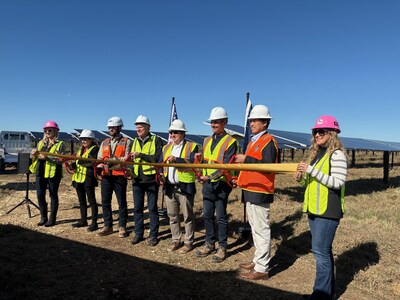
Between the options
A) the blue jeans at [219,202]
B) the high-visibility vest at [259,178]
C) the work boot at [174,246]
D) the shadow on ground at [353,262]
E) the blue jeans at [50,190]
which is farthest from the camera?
the blue jeans at [50,190]

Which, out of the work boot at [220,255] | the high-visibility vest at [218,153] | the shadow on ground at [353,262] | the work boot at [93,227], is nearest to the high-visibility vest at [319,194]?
the shadow on ground at [353,262]

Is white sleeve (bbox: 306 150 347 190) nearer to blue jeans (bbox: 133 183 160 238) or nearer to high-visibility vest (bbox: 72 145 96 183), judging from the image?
blue jeans (bbox: 133 183 160 238)

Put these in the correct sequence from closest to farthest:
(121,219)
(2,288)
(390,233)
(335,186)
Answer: (335,186), (2,288), (121,219), (390,233)

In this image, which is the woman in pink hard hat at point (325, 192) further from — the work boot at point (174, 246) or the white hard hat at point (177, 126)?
the work boot at point (174, 246)

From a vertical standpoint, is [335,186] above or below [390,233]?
above

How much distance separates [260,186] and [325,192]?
94 centimetres

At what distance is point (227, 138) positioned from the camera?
4.95 meters

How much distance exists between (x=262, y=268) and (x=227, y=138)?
6.25 ft

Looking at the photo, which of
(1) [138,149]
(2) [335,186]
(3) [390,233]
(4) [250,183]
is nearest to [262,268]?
(4) [250,183]

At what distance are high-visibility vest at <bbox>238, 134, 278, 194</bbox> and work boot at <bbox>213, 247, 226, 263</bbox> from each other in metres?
1.30

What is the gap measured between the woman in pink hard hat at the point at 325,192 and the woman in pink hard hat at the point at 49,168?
16.5 feet

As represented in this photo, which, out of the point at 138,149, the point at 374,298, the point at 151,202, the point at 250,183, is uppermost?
the point at 138,149

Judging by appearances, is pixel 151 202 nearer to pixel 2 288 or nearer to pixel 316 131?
pixel 2 288

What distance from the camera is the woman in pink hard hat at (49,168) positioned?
258 inches
